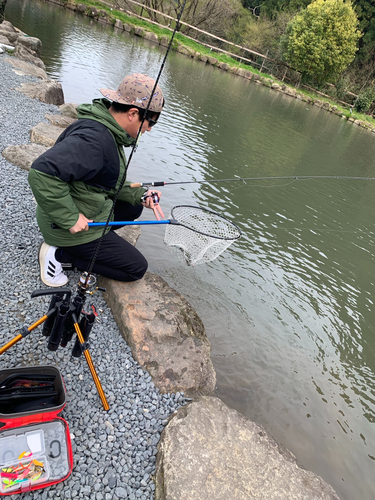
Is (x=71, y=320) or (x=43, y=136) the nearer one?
(x=71, y=320)

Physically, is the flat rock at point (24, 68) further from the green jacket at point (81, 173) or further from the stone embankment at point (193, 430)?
the stone embankment at point (193, 430)

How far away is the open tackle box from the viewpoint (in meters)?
2.06

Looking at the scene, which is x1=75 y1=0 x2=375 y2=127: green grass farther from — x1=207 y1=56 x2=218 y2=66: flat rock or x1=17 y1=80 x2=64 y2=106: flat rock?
x1=17 y1=80 x2=64 y2=106: flat rock

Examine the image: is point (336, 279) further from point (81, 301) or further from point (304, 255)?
point (81, 301)

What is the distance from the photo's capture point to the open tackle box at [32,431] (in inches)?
81.2

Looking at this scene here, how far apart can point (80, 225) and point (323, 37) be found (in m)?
43.7

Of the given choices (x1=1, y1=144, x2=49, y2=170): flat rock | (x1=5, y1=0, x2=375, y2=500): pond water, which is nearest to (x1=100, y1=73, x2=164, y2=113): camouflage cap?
(x1=5, y1=0, x2=375, y2=500): pond water

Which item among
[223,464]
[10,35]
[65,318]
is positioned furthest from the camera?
[10,35]

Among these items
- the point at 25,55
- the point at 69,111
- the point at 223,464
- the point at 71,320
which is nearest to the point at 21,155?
the point at 71,320

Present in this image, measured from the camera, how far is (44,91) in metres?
10.1

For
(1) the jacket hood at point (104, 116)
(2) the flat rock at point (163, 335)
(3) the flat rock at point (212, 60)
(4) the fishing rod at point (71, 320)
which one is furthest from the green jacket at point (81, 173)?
(3) the flat rock at point (212, 60)

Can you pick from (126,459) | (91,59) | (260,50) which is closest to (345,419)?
(126,459)

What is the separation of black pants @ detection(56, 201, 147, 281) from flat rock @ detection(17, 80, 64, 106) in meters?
8.37

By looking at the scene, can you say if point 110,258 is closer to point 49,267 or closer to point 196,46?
point 49,267
